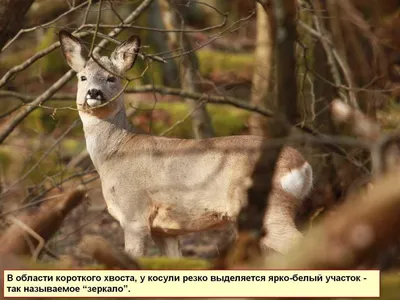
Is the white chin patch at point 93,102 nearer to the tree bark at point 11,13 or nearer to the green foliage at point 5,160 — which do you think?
the tree bark at point 11,13

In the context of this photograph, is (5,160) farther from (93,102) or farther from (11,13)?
(11,13)

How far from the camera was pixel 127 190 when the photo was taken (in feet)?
22.1

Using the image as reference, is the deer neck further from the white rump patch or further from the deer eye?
the white rump patch

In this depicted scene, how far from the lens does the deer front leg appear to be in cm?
664

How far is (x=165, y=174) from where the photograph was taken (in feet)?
22.2

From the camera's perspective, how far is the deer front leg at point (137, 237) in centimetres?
664

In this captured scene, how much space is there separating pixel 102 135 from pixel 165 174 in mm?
672

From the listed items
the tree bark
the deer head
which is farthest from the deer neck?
the tree bark

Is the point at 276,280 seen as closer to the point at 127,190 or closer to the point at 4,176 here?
the point at 127,190

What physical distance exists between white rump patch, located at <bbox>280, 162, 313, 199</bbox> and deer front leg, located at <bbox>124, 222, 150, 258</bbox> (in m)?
1.07

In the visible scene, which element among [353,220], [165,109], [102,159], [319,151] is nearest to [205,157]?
[102,159]

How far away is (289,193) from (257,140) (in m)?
0.44

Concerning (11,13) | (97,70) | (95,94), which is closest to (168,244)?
(95,94)

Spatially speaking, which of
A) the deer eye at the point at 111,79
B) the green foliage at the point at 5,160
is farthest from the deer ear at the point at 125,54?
the green foliage at the point at 5,160
